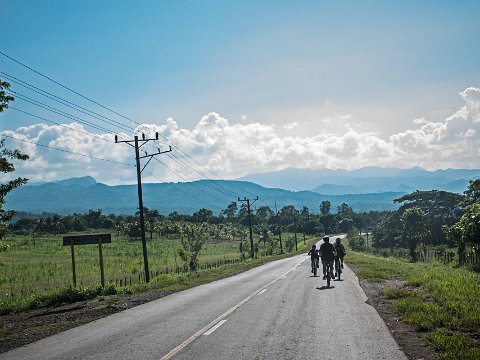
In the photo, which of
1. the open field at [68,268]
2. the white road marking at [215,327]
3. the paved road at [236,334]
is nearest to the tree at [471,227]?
the paved road at [236,334]

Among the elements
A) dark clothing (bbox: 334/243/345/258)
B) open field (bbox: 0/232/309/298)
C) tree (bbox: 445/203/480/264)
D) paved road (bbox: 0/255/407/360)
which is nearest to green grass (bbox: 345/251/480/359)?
paved road (bbox: 0/255/407/360)

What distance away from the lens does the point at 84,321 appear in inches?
543

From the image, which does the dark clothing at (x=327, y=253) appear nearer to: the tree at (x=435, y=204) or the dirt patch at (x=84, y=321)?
the dirt patch at (x=84, y=321)

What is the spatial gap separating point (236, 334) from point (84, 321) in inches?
235

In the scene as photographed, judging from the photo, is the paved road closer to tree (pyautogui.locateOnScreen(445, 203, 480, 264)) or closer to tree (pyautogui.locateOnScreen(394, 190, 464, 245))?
tree (pyautogui.locateOnScreen(445, 203, 480, 264))

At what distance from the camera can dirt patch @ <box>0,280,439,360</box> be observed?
9.15m

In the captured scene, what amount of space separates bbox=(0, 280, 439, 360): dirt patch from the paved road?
350 mm

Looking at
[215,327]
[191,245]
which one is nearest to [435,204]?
[191,245]

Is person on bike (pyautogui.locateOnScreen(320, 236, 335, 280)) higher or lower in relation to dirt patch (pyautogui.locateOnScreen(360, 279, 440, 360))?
higher

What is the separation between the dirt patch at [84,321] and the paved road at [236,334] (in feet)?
1.15

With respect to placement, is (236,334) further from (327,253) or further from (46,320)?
(327,253)

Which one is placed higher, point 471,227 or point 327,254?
point 471,227

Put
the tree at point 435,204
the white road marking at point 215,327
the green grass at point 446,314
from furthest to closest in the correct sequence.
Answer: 1. the tree at point 435,204
2. the white road marking at point 215,327
3. the green grass at point 446,314

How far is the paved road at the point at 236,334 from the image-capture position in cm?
852
